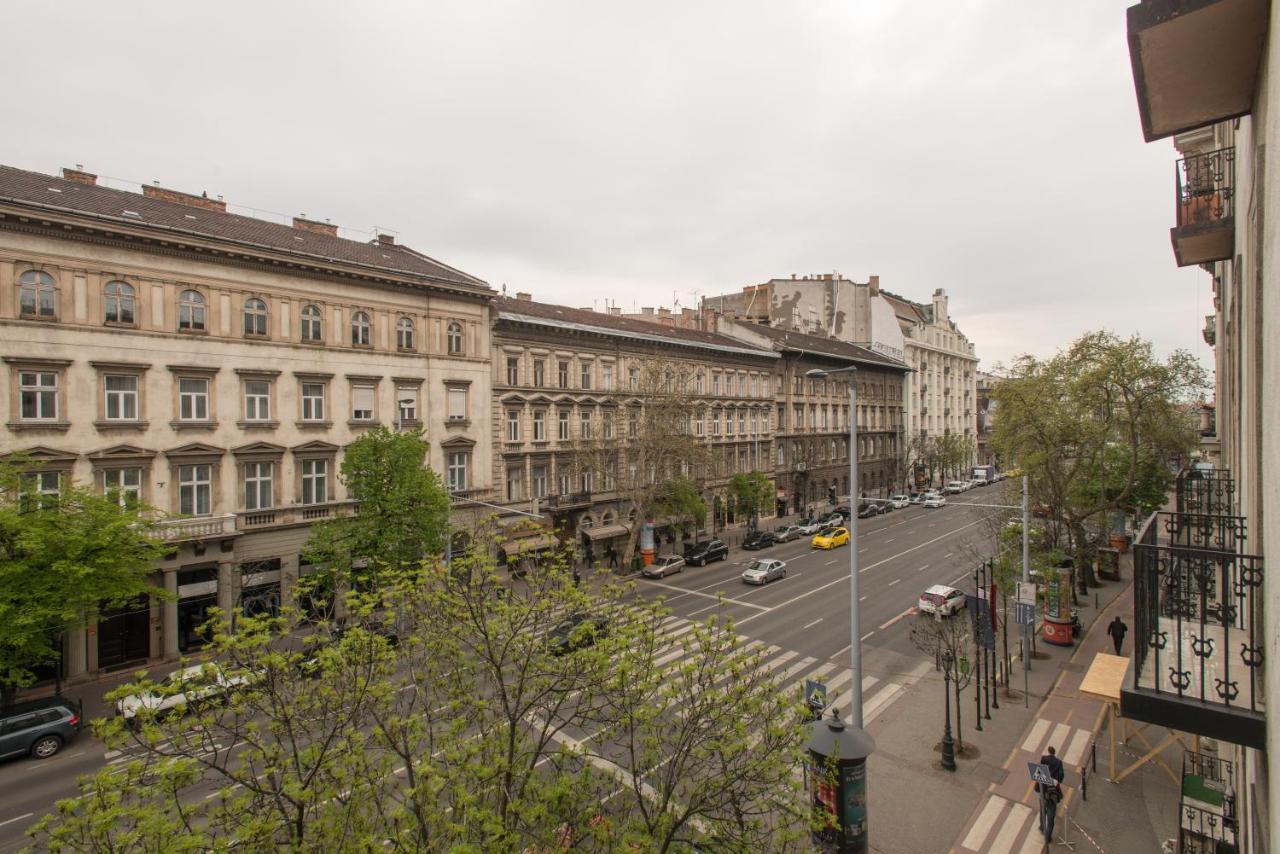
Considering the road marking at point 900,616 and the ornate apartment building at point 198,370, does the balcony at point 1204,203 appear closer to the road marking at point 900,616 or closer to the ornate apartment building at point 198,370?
the road marking at point 900,616

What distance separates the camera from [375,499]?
25.3 m

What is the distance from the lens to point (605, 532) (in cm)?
3884

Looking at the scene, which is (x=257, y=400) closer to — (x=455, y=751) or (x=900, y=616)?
(x=455, y=751)

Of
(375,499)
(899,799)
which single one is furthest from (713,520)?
(899,799)

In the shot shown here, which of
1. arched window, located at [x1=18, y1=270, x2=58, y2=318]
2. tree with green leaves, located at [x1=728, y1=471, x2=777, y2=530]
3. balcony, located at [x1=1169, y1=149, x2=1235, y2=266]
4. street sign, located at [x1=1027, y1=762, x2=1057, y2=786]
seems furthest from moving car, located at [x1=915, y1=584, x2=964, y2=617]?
arched window, located at [x1=18, y1=270, x2=58, y2=318]

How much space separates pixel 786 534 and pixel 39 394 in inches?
1628

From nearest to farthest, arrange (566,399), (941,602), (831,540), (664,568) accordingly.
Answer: (941,602) → (664,568) → (566,399) → (831,540)

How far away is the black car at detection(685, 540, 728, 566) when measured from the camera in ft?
133

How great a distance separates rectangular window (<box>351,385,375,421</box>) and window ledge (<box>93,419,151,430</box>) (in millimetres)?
7809

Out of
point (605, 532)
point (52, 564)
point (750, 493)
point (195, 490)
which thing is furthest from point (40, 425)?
point (750, 493)

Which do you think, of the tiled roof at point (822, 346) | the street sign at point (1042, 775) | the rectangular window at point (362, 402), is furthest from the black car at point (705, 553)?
the street sign at point (1042, 775)

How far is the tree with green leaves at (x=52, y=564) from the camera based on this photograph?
17891 millimetres

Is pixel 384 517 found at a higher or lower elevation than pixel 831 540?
higher

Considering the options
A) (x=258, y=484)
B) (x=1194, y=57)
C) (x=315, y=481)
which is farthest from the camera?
(x=315, y=481)
